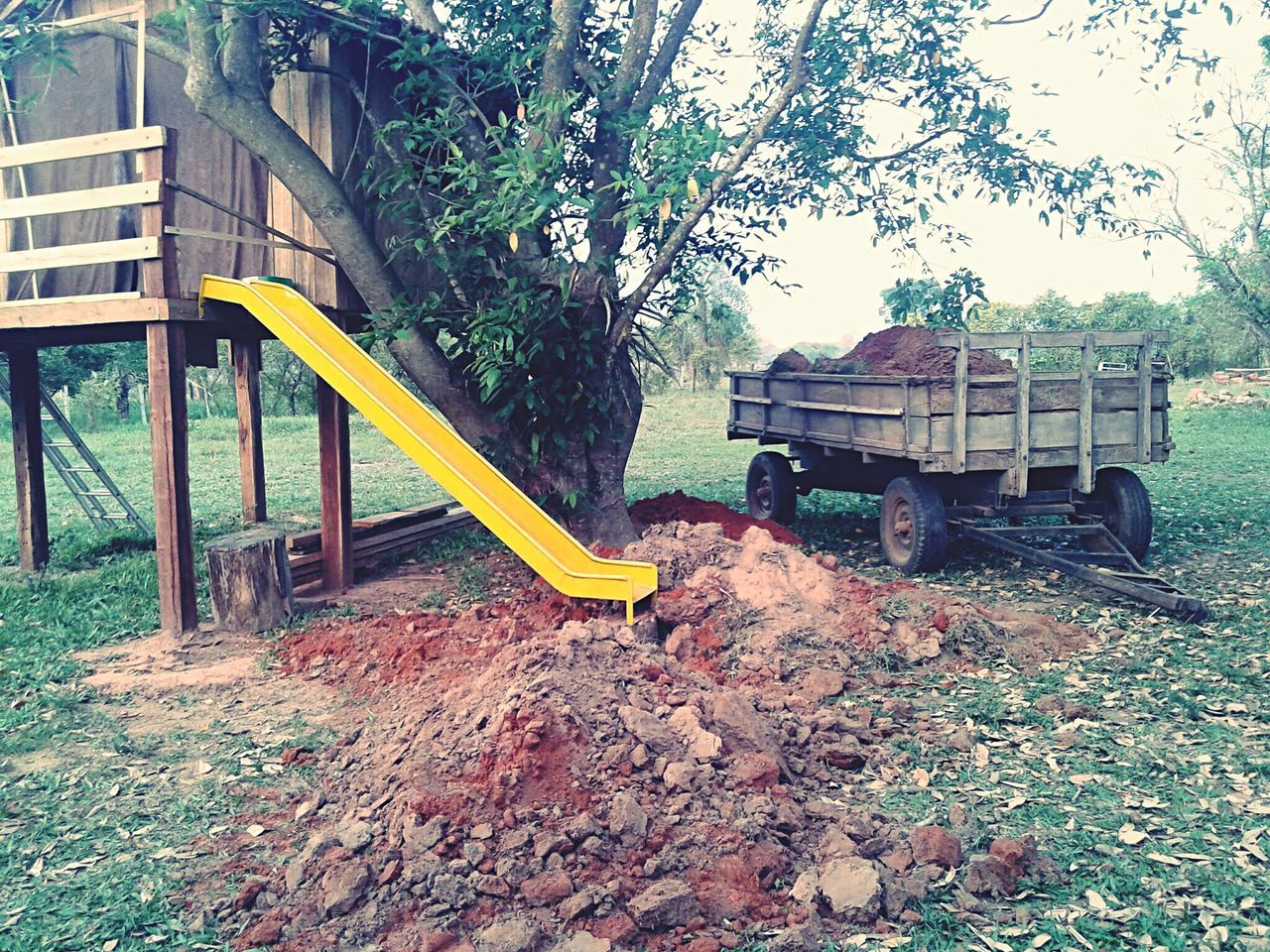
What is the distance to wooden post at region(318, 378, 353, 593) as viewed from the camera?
862 cm

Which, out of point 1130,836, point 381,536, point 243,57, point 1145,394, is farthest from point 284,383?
point 1130,836

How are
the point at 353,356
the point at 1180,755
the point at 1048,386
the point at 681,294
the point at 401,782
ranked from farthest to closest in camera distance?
the point at 681,294 → the point at 1048,386 → the point at 353,356 → the point at 1180,755 → the point at 401,782

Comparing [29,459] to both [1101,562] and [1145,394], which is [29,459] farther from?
[1145,394]

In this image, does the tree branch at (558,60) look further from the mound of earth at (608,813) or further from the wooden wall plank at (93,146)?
the mound of earth at (608,813)

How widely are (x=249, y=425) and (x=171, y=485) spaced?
4.01 m

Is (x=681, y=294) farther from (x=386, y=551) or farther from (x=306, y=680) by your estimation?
(x=306, y=680)

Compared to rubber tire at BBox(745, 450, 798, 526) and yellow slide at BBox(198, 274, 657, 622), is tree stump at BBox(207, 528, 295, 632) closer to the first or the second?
yellow slide at BBox(198, 274, 657, 622)

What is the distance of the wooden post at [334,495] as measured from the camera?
8625 millimetres

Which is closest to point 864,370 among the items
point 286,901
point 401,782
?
point 401,782

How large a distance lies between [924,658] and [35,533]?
8.03m

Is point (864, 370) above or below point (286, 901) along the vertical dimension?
above

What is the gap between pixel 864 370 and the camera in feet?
31.7

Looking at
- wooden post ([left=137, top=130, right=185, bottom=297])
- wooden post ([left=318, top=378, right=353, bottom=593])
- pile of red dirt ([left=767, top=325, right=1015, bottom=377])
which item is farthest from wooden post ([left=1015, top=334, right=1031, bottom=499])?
wooden post ([left=137, top=130, right=185, bottom=297])

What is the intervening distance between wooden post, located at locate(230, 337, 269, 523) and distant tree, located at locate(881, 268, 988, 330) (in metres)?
6.73
